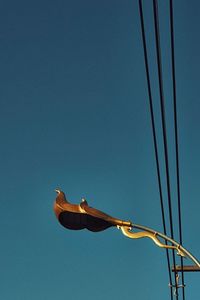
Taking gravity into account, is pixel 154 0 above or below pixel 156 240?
above

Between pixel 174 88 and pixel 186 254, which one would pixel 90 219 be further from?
pixel 174 88

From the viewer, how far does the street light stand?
432cm

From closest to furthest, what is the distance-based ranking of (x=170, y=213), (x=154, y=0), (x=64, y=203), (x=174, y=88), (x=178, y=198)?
(x=154, y=0) → (x=64, y=203) → (x=174, y=88) → (x=170, y=213) → (x=178, y=198)

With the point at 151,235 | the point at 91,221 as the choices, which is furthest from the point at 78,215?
the point at 151,235

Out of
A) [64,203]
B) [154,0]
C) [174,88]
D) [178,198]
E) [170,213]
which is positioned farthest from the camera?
[178,198]

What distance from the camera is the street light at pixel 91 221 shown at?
4316 mm

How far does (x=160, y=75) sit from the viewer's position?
4.38 meters

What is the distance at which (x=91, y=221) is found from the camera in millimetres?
4391

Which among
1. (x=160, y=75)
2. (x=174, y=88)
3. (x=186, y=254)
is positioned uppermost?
(x=174, y=88)

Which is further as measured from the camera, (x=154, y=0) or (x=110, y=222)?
(x=110, y=222)

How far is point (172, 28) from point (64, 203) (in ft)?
5.49

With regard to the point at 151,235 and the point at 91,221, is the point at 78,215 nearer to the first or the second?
the point at 91,221

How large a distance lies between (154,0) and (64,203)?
172 cm

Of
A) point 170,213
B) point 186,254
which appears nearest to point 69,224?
point 186,254
